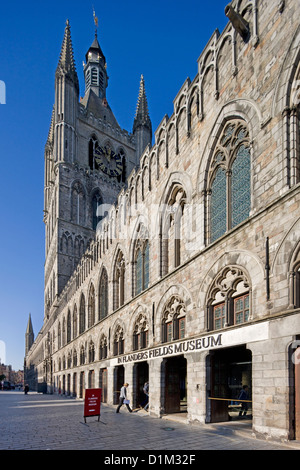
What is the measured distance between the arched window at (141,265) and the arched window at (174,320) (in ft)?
12.5

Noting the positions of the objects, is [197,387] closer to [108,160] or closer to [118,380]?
[118,380]

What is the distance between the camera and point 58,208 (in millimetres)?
64500

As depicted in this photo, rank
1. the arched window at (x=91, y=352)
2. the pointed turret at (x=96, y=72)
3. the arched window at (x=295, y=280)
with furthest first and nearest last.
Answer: the pointed turret at (x=96, y=72) < the arched window at (x=91, y=352) < the arched window at (x=295, y=280)

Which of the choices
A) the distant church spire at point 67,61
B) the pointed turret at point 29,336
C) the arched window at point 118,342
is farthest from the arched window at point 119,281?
the pointed turret at point 29,336

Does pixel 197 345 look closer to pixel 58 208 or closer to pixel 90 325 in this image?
pixel 90 325

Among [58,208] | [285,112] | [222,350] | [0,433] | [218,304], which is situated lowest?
[0,433]

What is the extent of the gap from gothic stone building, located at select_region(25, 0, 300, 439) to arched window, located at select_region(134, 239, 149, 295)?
61 mm

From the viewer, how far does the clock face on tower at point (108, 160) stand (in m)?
73.6

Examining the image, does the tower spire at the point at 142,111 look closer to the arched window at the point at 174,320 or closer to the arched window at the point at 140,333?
the arched window at the point at 140,333

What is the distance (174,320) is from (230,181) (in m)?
6.71

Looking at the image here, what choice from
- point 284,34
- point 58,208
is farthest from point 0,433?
point 58,208

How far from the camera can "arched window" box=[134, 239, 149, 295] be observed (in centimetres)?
2236
